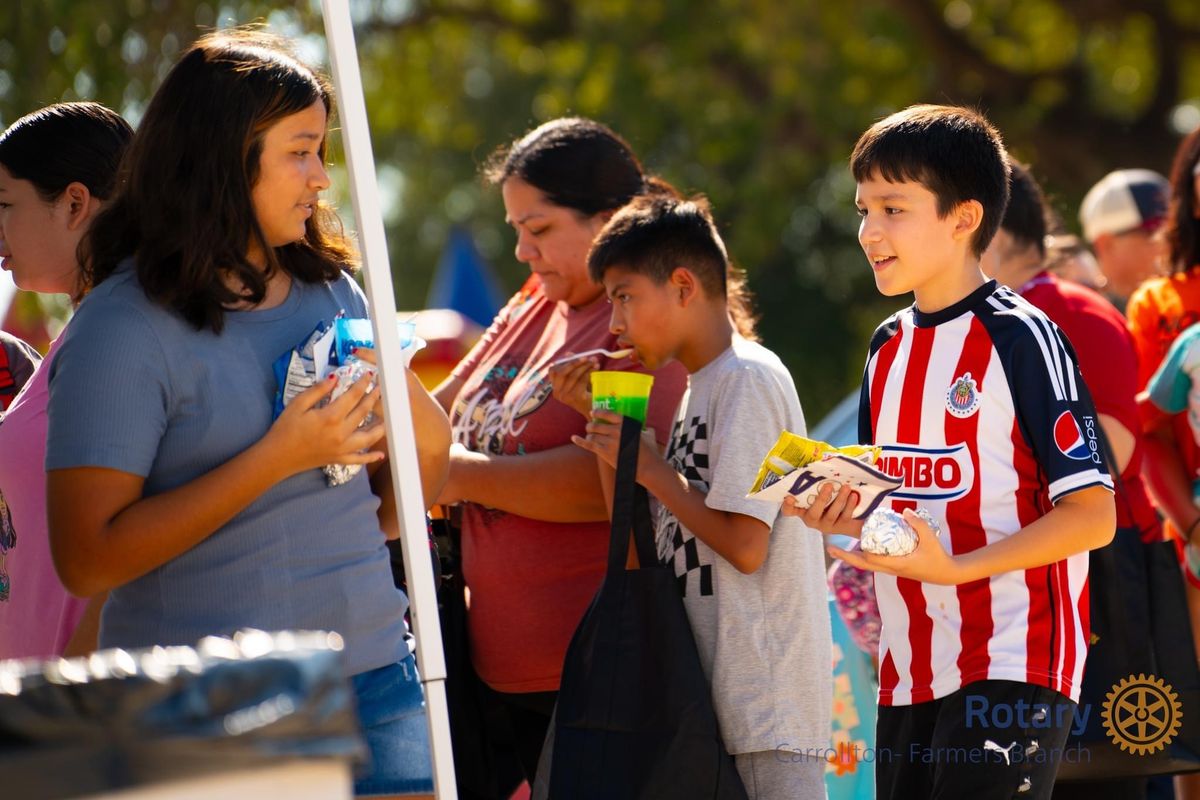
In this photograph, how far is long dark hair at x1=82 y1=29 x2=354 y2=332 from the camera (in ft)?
7.93

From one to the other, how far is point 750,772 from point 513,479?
2.87ft

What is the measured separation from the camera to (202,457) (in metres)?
2.38

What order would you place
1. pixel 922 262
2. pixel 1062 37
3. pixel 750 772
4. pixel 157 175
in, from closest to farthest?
1. pixel 157 175
2. pixel 922 262
3. pixel 750 772
4. pixel 1062 37

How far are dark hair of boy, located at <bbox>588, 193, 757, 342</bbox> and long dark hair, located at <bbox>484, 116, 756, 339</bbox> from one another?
177mm

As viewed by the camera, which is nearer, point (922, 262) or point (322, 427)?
point (322, 427)

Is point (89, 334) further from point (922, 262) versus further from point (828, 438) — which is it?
point (828, 438)

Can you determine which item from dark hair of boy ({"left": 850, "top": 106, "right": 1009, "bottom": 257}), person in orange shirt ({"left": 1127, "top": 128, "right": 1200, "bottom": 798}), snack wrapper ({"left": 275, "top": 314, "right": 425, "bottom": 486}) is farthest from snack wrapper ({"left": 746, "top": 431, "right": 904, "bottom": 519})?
person in orange shirt ({"left": 1127, "top": 128, "right": 1200, "bottom": 798})

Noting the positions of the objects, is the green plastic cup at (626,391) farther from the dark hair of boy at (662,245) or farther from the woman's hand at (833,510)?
the woman's hand at (833,510)

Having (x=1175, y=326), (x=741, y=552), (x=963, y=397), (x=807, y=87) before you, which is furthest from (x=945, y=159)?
(x=807, y=87)

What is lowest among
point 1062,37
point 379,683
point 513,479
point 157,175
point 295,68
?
point 379,683

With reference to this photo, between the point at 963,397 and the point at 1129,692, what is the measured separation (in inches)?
38.1

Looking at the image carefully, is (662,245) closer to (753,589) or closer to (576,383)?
(576,383)

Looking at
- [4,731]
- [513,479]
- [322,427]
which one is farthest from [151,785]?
[513,479]

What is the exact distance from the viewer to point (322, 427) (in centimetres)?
234
